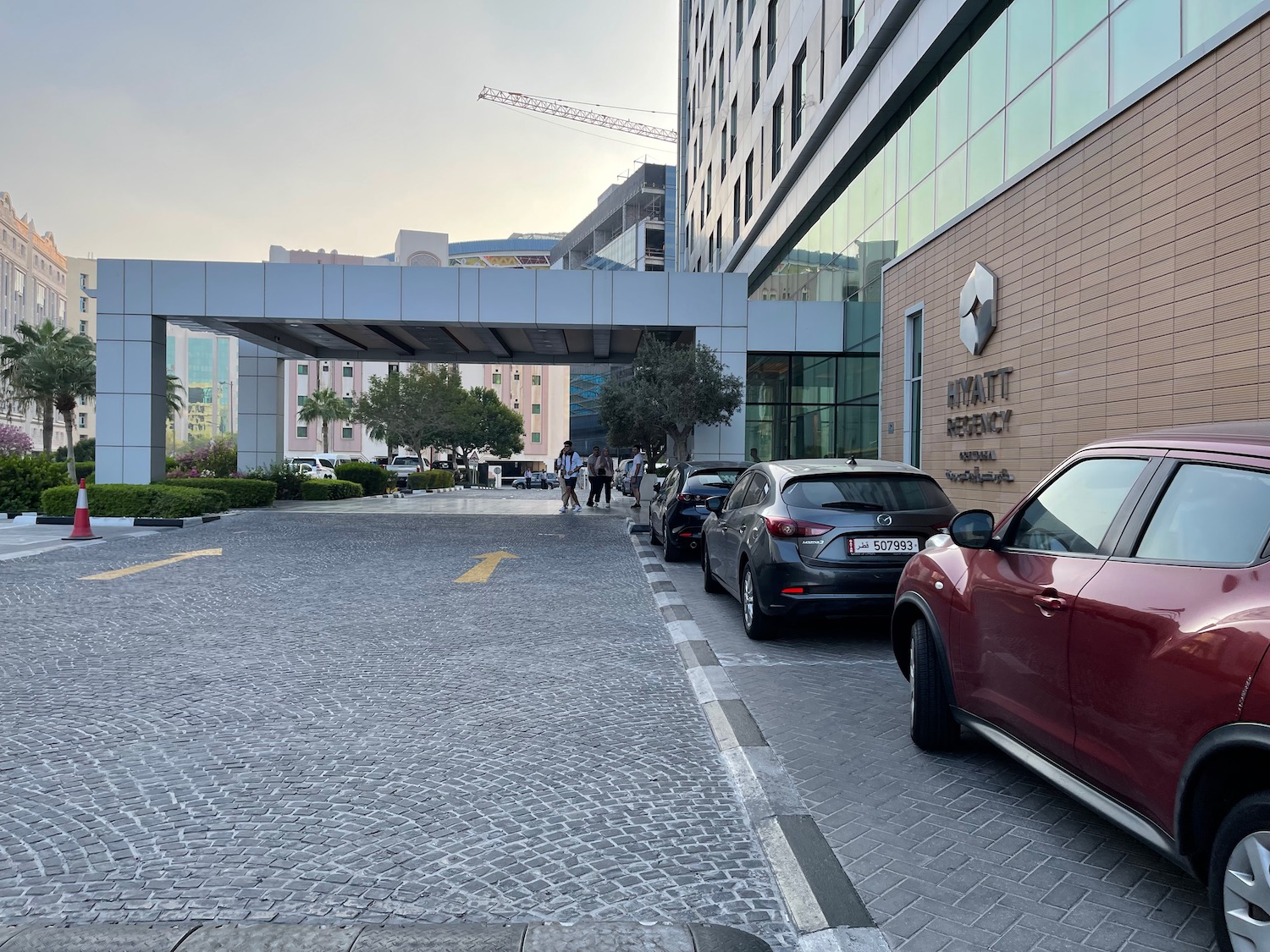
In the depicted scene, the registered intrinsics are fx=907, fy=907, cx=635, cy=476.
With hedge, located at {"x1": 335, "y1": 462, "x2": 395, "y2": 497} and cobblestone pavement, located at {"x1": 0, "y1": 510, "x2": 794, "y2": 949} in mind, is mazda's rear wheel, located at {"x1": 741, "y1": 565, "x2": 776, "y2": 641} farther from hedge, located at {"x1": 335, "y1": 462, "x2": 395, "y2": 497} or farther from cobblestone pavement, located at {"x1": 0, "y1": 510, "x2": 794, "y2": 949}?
hedge, located at {"x1": 335, "y1": 462, "x2": 395, "y2": 497}

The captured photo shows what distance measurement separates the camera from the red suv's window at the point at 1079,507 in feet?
10.6

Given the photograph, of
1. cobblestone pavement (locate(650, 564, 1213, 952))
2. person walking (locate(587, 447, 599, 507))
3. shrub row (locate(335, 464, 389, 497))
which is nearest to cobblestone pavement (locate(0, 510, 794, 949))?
cobblestone pavement (locate(650, 564, 1213, 952))

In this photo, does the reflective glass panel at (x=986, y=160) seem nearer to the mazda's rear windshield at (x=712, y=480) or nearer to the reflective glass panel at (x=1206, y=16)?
the reflective glass panel at (x=1206, y=16)

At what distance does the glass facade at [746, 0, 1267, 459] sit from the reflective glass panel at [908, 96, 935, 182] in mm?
32

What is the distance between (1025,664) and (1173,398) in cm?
641

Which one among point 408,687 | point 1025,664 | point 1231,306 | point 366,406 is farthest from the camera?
point 366,406

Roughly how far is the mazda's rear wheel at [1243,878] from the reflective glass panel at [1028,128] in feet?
36.7

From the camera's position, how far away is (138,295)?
2130 cm

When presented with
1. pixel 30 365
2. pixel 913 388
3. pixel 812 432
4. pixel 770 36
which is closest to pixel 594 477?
pixel 812 432

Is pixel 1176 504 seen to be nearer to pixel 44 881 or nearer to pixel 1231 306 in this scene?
pixel 44 881

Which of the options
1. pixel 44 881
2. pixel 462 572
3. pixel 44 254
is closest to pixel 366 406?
pixel 462 572

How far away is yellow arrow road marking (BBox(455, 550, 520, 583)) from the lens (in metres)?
10.9

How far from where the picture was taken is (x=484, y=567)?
12070 millimetres

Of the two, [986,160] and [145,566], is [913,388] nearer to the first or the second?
[986,160]
